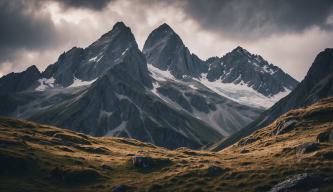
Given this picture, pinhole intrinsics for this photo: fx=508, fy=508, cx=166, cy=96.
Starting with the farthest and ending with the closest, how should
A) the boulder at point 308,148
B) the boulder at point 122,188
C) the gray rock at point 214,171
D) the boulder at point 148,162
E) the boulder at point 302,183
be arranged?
the boulder at point 148,162 < the gray rock at point 214,171 < the boulder at point 122,188 < the boulder at point 308,148 < the boulder at point 302,183

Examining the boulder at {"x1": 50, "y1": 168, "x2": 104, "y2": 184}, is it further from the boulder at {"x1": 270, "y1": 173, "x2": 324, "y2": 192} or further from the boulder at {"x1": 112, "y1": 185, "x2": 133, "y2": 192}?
the boulder at {"x1": 270, "y1": 173, "x2": 324, "y2": 192}

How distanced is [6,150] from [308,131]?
108 meters

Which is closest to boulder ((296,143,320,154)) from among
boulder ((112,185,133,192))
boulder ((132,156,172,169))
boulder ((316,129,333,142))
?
boulder ((316,129,333,142))

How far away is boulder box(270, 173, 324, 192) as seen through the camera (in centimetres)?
11388

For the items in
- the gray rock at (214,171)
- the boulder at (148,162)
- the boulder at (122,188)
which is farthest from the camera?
the boulder at (148,162)

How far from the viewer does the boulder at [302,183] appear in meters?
114

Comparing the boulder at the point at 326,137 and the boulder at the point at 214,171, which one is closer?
the boulder at the point at 214,171

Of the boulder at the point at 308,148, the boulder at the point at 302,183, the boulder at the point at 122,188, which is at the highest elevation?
the boulder at the point at 308,148

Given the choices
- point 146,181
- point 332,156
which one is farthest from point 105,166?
point 332,156

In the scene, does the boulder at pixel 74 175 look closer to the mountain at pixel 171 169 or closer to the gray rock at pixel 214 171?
the mountain at pixel 171 169

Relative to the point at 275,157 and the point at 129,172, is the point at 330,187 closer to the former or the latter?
the point at 275,157

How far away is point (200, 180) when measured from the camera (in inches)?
5428

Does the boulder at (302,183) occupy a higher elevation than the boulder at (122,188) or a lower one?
lower

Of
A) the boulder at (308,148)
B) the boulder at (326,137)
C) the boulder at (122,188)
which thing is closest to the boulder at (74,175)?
the boulder at (122,188)
